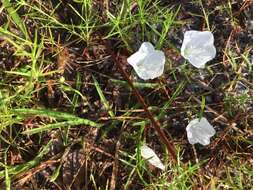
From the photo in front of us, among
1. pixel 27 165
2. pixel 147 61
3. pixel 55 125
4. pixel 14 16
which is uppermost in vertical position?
pixel 14 16

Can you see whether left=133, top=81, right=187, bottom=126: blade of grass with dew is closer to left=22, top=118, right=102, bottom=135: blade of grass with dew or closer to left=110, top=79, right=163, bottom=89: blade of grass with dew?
left=110, top=79, right=163, bottom=89: blade of grass with dew

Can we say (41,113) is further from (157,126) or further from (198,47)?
(198,47)

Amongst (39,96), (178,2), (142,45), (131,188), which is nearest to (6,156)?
(39,96)

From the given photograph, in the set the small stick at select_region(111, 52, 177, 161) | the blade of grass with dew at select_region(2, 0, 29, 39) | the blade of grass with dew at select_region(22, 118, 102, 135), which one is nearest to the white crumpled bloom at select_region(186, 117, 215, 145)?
the small stick at select_region(111, 52, 177, 161)

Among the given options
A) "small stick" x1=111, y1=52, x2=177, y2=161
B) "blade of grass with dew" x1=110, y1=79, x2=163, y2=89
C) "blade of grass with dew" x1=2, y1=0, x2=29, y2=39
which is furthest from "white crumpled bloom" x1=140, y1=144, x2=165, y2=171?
"blade of grass with dew" x1=2, y1=0, x2=29, y2=39

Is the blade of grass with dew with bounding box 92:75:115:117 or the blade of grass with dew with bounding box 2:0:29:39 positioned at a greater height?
the blade of grass with dew with bounding box 2:0:29:39

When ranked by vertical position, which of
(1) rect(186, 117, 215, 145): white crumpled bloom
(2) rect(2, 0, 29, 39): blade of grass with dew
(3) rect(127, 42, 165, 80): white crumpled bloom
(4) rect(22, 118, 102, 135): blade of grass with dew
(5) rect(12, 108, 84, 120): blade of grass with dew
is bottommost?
(1) rect(186, 117, 215, 145): white crumpled bloom

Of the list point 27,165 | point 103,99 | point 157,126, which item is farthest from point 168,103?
point 27,165
